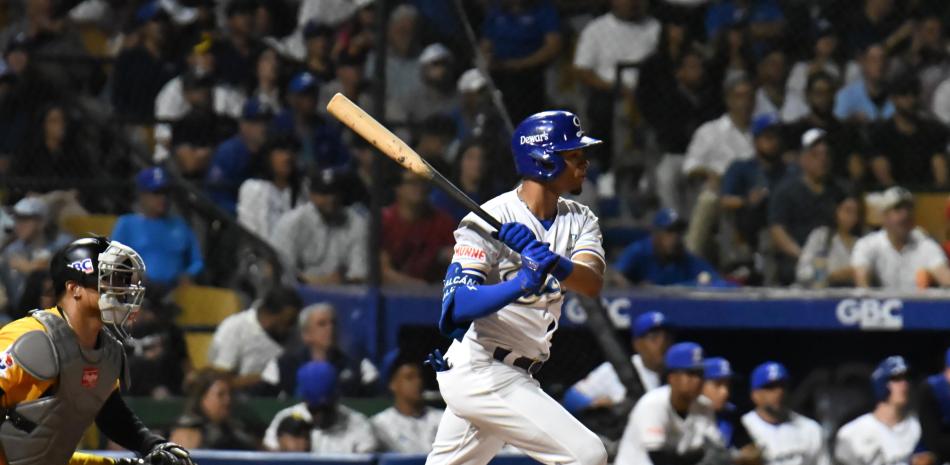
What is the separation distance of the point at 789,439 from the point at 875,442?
458mm

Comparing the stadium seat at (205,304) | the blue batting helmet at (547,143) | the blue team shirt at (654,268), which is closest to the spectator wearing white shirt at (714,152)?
the blue team shirt at (654,268)

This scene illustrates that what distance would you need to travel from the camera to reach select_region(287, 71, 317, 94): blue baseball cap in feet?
32.8

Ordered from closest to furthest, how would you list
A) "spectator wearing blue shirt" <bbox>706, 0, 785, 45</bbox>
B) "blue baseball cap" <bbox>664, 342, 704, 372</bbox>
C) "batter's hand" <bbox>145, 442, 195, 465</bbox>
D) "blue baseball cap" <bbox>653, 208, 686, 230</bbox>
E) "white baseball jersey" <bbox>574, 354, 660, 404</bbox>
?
"batter's hand" <bbox>145, 442, 195, 465</bbox> → "blue baseball cap" <bbox>664, 342, 704, 372</bbox> → "white baseball jersey" <bbox>574, 354, 660, 404</bbox> → "blue baseball cap" <bbox>653, 208, 686, 230</bbox> → "spectator wearing blue shirt" <bbox>706, 0, 785, 45</bbox>

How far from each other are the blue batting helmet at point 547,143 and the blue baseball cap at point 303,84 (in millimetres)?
4635

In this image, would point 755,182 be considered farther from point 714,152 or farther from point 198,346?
point 198,346

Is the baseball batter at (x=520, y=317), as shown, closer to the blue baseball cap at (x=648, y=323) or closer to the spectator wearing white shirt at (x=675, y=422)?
the spectator wearing white shirt at (x=675, y=422)

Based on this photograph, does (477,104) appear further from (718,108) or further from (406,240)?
(718,108)

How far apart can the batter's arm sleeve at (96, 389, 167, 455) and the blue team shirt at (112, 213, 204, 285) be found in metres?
4.33

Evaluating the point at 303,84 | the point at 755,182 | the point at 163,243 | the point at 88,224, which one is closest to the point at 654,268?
the point at 755,182

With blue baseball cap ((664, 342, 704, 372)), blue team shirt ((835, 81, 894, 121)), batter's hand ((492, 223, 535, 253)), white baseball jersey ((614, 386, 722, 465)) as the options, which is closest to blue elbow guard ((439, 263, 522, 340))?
batter's hand ((492, 223, 535, 253))

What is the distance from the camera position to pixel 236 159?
986cm

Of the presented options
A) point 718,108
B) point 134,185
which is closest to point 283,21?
point 134,185

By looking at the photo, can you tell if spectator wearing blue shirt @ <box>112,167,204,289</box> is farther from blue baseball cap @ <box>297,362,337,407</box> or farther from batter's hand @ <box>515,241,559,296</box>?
batter's hand @ <box>515,241,559,296</box>

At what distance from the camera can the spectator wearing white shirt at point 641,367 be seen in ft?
28.1
